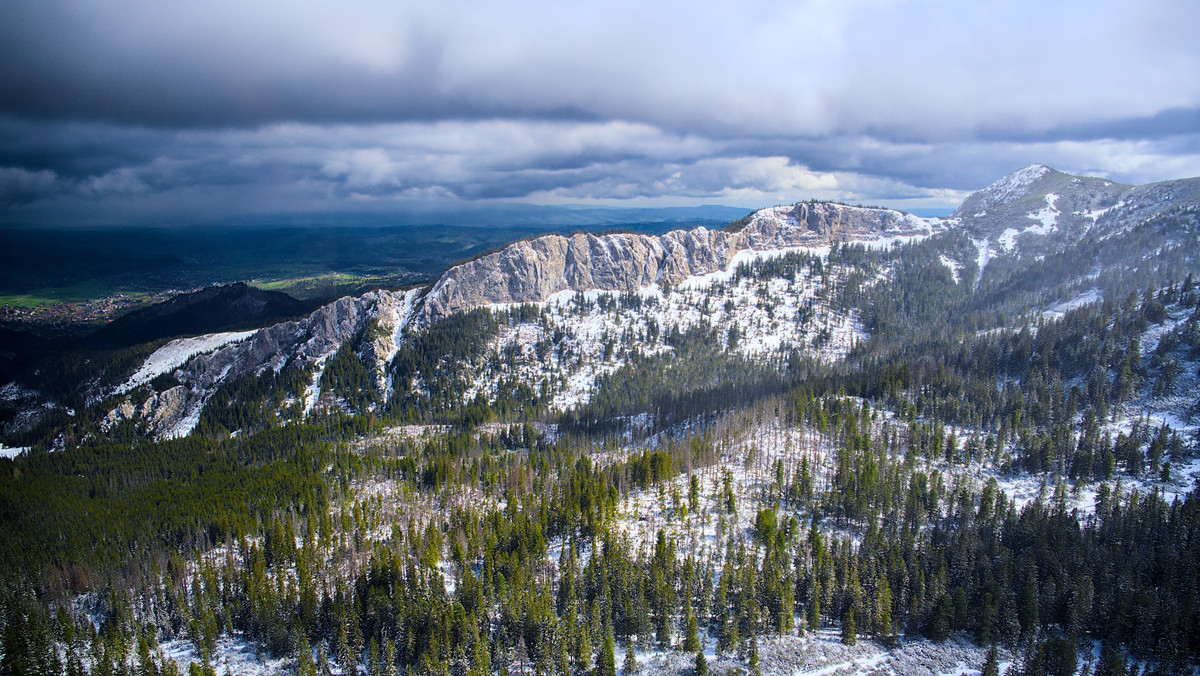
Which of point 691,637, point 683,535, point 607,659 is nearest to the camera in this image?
point 607,659

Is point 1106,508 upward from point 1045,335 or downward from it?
downward

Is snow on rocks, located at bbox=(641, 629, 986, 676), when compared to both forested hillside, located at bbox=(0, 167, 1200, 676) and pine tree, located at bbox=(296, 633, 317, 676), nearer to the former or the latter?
forested hillside, located at bbox=(0, 167, 1200, 676)

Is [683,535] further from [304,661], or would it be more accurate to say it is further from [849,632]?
[304,661]

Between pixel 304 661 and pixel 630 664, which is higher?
pixel 304 661

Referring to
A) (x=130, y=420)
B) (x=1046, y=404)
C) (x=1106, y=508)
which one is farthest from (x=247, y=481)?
(x=1046, y=404)

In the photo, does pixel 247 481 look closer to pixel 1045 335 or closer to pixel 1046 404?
pixel 1046 404

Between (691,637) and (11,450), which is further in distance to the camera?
(11,450)

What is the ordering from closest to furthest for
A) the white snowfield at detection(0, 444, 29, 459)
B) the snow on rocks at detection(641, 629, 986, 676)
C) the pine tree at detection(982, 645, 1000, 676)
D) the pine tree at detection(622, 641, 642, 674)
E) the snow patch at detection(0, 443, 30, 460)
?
the pine tree at detection(982, 645, 1000, 676)
the snow on rocks at detection(641, 629, 986, 676)
the pine tree at detection(622, 641, 642, 674)
the snow patch at detection(0, 443, 30, 460)
the white snowfield at detection(0, 444, 29, 459)

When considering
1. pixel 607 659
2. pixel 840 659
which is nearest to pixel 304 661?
pixel 607 659

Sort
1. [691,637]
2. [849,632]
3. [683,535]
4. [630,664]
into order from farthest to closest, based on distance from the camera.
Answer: [683,535] → [849,632] → [691,637] → [630,664]

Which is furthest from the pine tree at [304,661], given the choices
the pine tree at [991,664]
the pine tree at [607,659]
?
the pine tree at [991,664]

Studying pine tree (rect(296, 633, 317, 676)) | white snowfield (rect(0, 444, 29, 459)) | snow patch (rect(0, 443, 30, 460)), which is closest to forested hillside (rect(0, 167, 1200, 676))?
pine tree (rect(296, 633, 317, 676))
